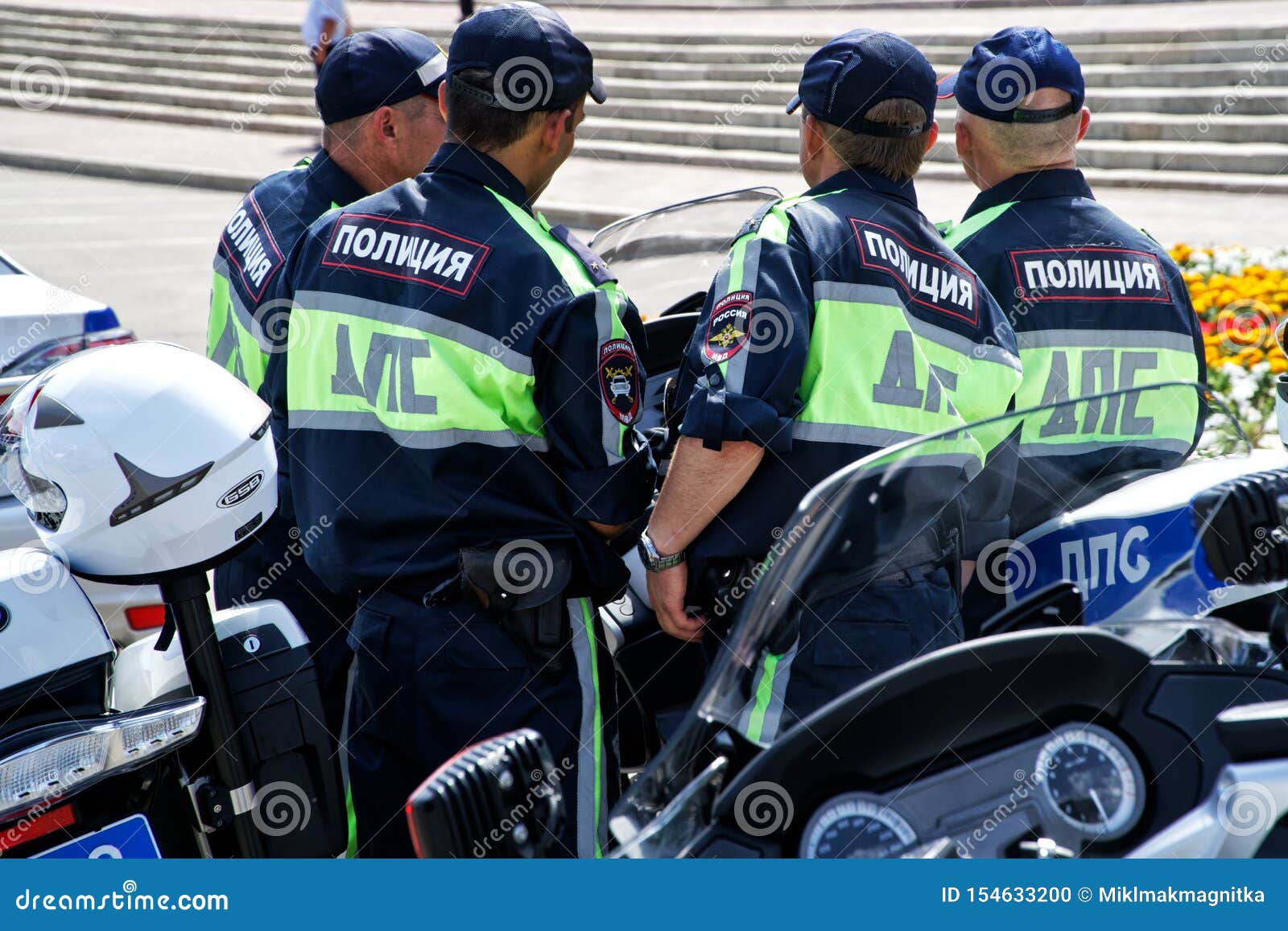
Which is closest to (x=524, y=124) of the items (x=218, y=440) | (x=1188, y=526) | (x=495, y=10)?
(x=495, y=10)

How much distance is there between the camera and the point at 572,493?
2.30 m

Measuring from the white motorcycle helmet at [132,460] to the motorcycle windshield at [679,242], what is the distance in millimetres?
1274

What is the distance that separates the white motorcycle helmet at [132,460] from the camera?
196cm

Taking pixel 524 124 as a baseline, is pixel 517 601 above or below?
below

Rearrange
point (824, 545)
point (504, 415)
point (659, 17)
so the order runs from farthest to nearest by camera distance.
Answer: point (659, 17) → point (504, 415) → point (824, 545)

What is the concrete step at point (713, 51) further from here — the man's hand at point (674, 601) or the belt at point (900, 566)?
the belt at point (900, 566)

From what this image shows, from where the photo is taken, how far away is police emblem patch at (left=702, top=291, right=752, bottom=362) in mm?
2219

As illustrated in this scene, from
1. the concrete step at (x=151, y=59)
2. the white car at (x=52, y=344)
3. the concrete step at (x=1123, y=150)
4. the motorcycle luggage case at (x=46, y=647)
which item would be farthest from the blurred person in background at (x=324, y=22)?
the motorcycle luggage case at (x=46, y=647)

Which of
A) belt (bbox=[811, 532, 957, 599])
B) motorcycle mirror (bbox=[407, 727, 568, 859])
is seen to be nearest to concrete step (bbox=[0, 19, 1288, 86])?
belt (bbox=[811, 532, 957, 599])

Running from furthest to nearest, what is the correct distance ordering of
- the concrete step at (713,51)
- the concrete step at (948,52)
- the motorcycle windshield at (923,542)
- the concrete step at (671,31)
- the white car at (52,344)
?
the concrete step at (671,31) → the concrete step at (948,52) → the concrete step at (713,51) → the white car at (52,344) → the motorcycle windshield at (923,542)

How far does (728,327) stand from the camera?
2248mm

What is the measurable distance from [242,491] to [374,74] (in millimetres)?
1182

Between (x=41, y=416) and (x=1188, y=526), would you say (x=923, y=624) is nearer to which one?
(x=1188, y=526)

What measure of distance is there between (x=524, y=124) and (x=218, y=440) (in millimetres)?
782
